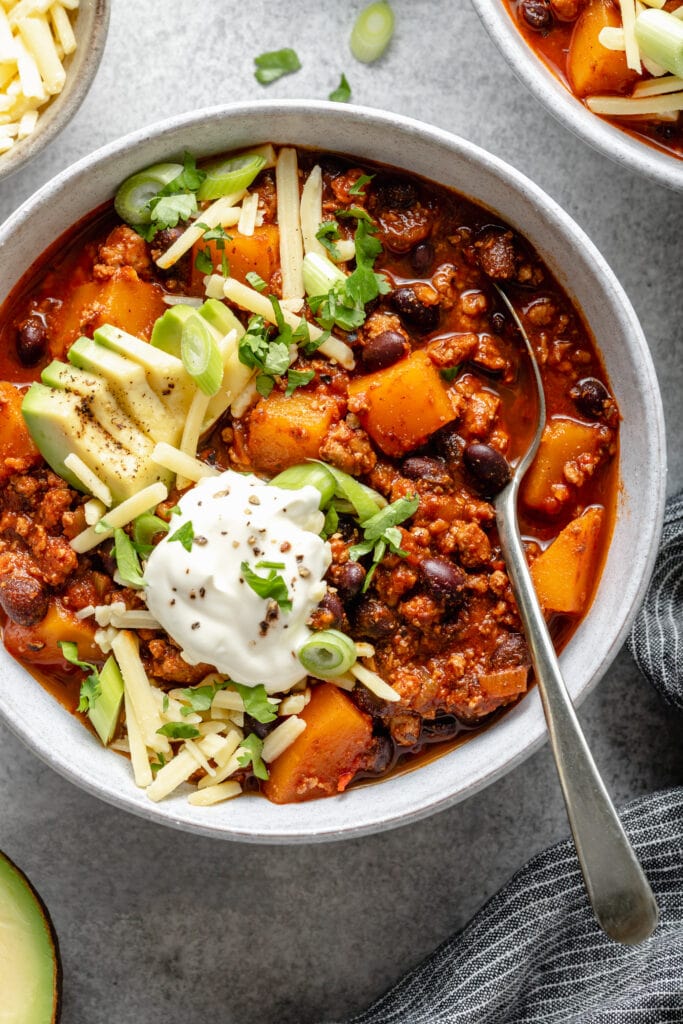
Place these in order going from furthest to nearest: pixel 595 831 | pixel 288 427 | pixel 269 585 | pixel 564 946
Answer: pixel 564 946 → pixel 288 427 → pixel 269 585 → pixel 595 831

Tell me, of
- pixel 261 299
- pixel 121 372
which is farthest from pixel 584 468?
pixel 121 372

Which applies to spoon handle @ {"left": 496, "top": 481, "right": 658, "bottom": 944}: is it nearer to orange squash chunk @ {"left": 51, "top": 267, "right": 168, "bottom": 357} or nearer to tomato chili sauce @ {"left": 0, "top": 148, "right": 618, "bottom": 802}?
tomato chili sauce @ {"left": 0, "top": 148, "right": 618, "bottom": 802}

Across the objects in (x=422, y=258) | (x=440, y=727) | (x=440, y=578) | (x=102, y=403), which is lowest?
(x=440, y=727)

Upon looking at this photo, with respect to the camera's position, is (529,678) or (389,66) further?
(389,66)

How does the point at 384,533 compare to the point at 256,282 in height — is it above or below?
below

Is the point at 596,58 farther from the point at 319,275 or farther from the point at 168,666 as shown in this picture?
the point at 168,666

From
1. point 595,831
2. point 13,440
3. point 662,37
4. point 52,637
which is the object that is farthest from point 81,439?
point 662,37

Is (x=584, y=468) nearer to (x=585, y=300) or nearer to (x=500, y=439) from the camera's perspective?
(x=500, y=439)
